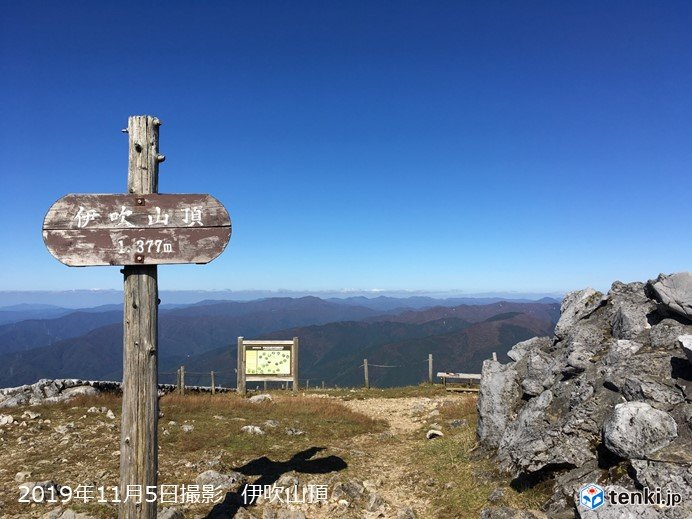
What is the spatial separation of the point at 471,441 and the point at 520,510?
3.83 m

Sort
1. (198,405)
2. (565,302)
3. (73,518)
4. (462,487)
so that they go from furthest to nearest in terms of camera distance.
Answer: (198,405) < (565,302) < (462,487) < (73,518)

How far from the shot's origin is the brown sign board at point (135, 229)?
5.42m

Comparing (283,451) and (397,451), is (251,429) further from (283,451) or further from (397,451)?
(397,451)

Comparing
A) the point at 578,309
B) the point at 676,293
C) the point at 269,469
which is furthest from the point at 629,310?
the point at 269,469

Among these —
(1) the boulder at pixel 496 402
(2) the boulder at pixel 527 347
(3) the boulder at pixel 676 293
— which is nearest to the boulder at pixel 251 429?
(1) the boulder at pixel 496 402

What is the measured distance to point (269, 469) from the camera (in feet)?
30.4

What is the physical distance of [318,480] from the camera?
8.68 metres

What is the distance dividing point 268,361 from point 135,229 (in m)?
17.2

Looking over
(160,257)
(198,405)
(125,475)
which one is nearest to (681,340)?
(160,257)

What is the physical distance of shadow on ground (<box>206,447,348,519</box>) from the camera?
7.41 m

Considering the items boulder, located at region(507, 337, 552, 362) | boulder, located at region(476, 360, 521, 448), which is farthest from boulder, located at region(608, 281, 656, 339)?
boulder, located at region(476, 360, 521, 448)

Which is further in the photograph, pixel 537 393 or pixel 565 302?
pixel 565 302

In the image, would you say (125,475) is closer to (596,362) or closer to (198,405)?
(596,362)

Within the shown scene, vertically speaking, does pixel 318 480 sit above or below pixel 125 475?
below
